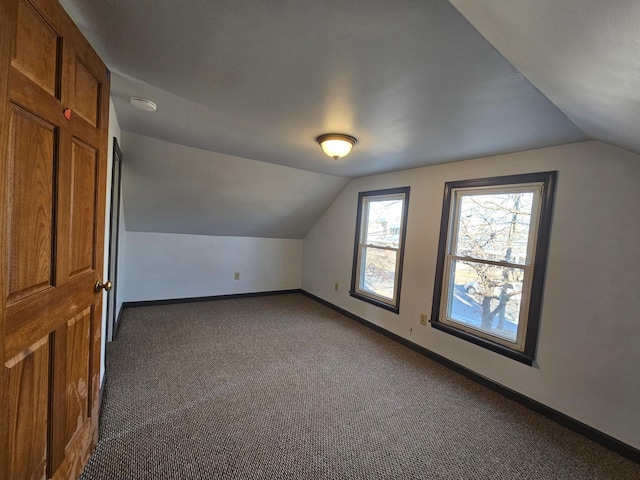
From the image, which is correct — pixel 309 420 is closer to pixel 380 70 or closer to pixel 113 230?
pixel 380 70

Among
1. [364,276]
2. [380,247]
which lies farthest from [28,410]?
[364,276]

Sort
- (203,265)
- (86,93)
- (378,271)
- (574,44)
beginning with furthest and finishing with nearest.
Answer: (203,265)
(378,271)
(86,93)
(574,44)

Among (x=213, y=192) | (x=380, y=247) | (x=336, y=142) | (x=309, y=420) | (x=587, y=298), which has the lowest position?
(x=309, y=420)

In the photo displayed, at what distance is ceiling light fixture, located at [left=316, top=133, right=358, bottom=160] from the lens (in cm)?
221

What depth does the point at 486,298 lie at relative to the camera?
2.59 m

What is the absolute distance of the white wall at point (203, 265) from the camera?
3.90 m

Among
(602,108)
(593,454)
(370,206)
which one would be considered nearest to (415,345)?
(593,454)

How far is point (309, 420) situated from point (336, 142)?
2027 mm

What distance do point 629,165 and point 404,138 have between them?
1.43 meters

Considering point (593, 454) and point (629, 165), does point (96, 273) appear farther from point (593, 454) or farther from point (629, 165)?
point (629, 165)

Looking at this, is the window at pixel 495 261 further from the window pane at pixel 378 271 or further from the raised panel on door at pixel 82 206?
the raised panel on door at pixel 82 206

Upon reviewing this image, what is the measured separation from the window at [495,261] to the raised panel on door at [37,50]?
291 centimetres

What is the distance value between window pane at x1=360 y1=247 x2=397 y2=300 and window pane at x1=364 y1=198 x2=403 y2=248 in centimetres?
12

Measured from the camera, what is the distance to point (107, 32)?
46.3 inches
